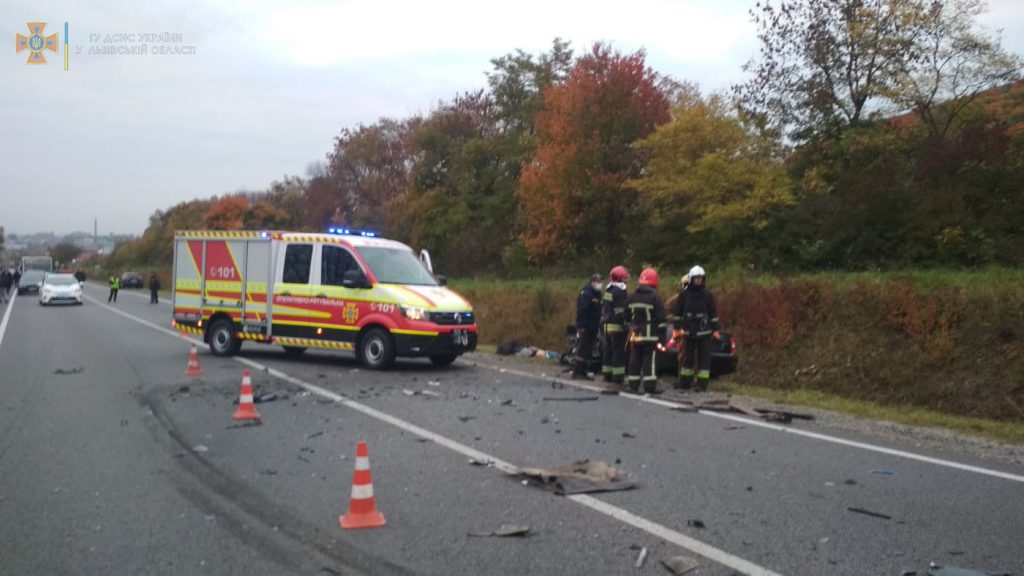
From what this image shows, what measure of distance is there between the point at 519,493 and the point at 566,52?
42.8 metres

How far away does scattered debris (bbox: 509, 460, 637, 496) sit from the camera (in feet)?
23.5

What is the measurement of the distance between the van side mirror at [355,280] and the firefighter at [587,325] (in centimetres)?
381

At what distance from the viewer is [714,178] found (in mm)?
27484

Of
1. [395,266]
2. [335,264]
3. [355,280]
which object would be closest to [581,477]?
[355,280]

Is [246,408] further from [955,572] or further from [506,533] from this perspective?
[955,572]

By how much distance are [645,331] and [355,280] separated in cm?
553

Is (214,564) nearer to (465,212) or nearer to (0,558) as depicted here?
(0,558)

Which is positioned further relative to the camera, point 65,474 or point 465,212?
point 465,212

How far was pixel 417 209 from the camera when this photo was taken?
48812 mm

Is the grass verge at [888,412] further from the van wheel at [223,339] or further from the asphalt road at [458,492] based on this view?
the van wheel at [223,339]

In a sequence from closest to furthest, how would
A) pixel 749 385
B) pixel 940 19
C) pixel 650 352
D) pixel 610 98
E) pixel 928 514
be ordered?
1. pixel 928 514
2. pixel 650 352
3. pixel 749 385
4. pixel 940 19
5. pixel 610 98

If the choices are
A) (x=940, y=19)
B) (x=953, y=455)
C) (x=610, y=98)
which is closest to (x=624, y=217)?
(x=610, y=98)

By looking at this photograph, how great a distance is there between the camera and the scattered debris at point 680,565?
523 centimetres

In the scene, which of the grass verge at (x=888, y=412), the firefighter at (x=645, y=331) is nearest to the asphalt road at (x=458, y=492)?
the firefighter at (x=645, y=331)
